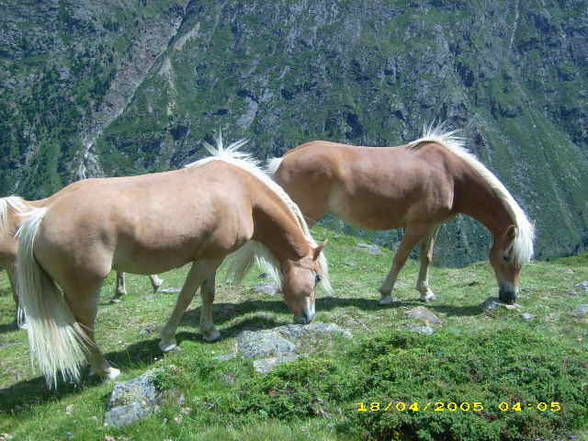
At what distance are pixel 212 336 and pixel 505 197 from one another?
7412 mm

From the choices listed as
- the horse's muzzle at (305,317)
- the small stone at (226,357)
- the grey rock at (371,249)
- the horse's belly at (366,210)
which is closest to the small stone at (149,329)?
the small stone at (226,357)

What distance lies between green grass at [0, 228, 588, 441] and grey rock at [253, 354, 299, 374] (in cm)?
14

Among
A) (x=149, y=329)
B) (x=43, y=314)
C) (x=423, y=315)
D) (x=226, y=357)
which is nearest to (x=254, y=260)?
(x=149, y=329)

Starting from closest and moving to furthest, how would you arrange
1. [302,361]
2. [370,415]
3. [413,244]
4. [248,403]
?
[370,415] < [248,403] < [302,361] < [413,244]

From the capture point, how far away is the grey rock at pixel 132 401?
7.23m

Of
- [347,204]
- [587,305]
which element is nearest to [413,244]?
[347,204]

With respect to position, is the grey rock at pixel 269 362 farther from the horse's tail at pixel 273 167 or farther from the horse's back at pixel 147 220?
the horse's tail at pixel 273 167


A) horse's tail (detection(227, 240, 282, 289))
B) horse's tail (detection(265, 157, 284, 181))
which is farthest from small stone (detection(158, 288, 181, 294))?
horse's tail (detection(265, 157, 284, 181))

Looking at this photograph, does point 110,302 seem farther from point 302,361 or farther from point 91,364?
point 302,361

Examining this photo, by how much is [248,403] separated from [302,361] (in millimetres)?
1130

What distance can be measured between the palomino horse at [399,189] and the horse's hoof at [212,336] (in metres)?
4.06

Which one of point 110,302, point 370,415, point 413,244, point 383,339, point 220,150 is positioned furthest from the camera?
point 110,302

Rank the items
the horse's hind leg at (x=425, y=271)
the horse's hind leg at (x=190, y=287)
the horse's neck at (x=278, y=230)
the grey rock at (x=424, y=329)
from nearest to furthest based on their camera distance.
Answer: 1. the horse's hind leg at (x=190, y=287)
2. the grey rock at (x=424, y=329)
3. the horse's neck at (x=278, y=230)
4. the horse's hind leg at (x=425, y=271)

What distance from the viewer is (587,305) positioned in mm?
12242
